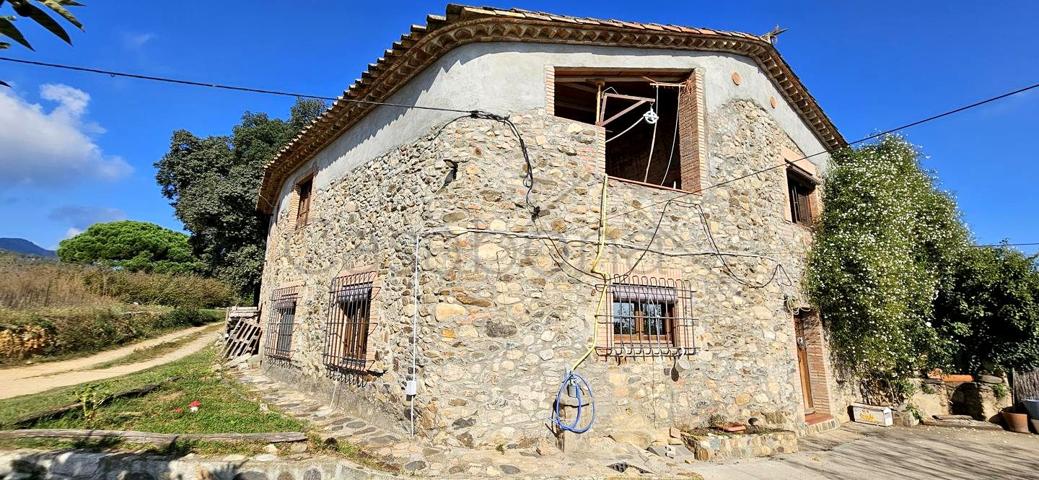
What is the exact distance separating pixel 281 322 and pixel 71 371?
560 centimetres

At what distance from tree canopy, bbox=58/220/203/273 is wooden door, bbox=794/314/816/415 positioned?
34.2 m

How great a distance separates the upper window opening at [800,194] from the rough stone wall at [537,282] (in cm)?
227

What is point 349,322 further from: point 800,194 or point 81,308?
point 81,308

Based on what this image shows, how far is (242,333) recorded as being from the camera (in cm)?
1259

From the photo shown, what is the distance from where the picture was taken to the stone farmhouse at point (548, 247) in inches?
232

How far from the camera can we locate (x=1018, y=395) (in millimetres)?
9680

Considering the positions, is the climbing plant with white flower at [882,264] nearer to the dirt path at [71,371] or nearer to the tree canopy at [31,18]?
the tree canopy at [31,18]

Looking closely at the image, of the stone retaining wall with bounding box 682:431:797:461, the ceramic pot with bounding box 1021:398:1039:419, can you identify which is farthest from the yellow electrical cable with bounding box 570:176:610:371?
the ceramic pot with bounding box 1021:398:1039:419

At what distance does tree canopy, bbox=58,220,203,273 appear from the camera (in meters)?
31.4

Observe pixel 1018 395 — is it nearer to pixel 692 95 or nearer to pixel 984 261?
pixel 984 261

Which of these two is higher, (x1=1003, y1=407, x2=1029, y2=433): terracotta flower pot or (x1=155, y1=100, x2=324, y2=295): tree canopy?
(x1=155, y1=100, x2=324, y2=295): tree canopy

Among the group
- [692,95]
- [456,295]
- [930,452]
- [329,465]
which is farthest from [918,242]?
[329,465]

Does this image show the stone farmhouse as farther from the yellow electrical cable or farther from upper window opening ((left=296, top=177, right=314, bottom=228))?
upper window opening ((left=296, top=177, right=314, bottom=228))

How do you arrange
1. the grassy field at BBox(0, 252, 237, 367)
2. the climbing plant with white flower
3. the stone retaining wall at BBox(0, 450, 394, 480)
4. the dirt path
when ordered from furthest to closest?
the grassy field at BBox(0, 252, 237, 367)
the dirt path
the climbing plant with white flower
the stone retaining wall at BBox(0, 450, 394, 480)
